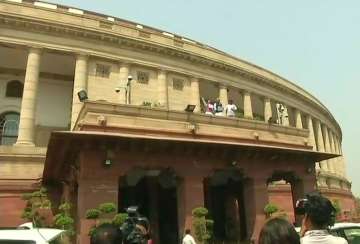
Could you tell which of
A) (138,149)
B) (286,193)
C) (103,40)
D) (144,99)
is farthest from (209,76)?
(138,149)

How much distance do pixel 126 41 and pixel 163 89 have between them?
5018 millimetres

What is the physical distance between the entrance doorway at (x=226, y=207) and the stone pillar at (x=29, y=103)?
1342 cm

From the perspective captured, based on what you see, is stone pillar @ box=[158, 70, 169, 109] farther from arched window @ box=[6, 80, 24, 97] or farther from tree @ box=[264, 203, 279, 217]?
tree @ box=[264, 203, 279, 217]

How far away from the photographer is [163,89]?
3694 cm

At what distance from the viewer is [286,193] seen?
26938 mm

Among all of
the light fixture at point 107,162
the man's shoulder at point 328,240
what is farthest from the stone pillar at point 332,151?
the man's shoulder at point 328,240

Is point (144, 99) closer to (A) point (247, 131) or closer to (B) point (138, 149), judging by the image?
(A) point (247, 131)

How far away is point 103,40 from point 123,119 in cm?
1820

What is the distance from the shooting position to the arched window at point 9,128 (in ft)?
112

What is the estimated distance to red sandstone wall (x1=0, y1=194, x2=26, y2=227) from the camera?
24078 millimetres

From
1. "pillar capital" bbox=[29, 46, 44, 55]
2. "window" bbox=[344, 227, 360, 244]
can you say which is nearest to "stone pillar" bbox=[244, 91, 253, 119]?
"pillar capital" bbox=[29, 46, 44, 55]

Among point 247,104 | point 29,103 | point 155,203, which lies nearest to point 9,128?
point 29,103

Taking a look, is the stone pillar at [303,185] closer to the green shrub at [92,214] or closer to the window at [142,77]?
the green shrub at [92,214]

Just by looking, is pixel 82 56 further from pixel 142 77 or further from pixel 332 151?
pixel 332 151
